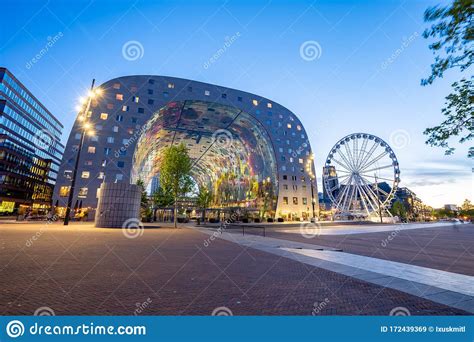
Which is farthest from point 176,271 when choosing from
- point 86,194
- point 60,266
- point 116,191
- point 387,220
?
point 387,220

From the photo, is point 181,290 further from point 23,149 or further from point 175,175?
point 23,149

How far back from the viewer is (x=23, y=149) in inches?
2933

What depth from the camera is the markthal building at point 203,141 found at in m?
49.5

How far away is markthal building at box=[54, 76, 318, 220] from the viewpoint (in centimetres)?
4950

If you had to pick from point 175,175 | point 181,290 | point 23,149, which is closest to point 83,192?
point 175,175

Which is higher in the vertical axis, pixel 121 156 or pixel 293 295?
pixel 121 156

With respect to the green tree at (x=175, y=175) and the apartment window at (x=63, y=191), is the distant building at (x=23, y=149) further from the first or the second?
the green tree at (x=175, y=175)

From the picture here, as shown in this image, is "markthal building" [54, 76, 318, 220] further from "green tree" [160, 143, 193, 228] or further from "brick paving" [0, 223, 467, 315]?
"brick paving" [0, 223, 467, 315]

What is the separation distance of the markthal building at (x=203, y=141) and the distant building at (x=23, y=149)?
28.8 metres

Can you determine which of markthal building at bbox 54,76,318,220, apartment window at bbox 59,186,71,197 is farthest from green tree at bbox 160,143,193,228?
apartment window at bbox 59,186,71,197

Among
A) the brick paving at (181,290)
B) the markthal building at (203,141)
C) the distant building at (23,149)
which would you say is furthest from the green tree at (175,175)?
the distant building at (23,149)
